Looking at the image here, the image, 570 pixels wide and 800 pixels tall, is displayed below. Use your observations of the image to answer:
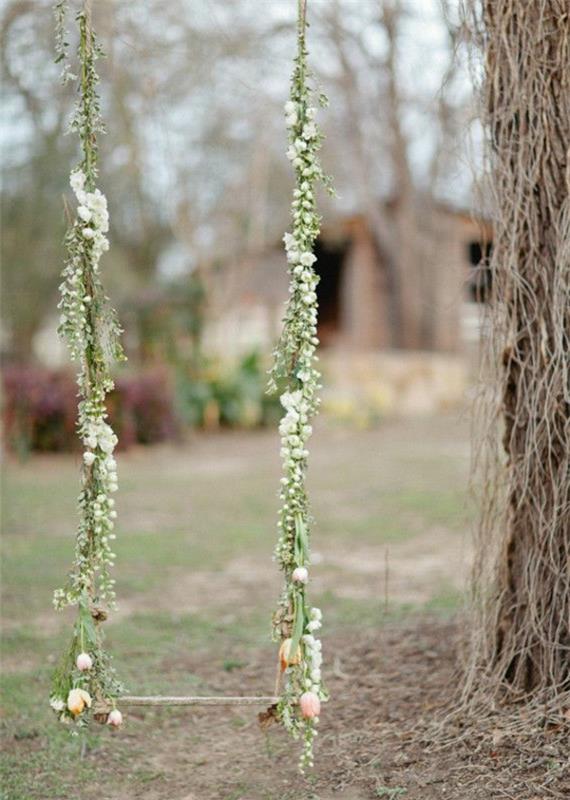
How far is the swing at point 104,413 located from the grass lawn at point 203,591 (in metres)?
0.50

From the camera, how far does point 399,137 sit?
16.9 metres

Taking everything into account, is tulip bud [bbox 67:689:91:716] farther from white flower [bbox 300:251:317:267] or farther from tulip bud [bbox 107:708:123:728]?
white flower [bbox 300:251:317:267]

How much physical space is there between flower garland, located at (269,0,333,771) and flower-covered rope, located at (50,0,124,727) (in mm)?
527

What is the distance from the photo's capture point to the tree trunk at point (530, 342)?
11.6 ft

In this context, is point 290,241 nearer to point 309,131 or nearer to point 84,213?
point 309,131

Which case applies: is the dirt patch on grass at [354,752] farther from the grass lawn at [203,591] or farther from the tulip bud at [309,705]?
the tulip bud at [309,705]

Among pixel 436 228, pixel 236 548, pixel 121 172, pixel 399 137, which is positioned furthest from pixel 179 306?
pixel 236 548


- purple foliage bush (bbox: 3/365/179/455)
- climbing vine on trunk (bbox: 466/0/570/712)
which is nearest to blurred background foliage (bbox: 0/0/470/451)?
purple foliage bush (bbox: 3/365/179/455)

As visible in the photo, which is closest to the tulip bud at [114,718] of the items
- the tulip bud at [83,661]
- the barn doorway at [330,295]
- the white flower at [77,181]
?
the tulip bud at [83,661]

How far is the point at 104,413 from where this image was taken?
3145 millimetres

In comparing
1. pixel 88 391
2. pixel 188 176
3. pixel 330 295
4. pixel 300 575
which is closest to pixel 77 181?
pixel 88 391

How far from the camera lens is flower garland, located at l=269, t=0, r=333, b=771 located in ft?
9.59

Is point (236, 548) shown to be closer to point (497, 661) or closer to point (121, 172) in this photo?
point (497, 661)

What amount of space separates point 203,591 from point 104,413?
130 inches
